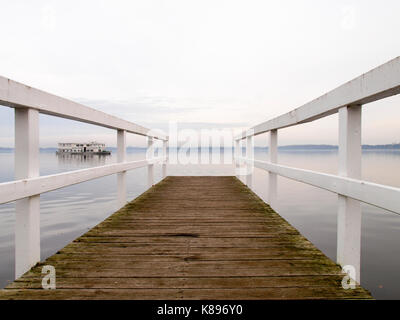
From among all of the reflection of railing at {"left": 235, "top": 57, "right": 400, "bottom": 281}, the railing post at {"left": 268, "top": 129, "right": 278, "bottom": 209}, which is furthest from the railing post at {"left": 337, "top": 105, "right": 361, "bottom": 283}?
the railing post at {"left": 268, "top": 129, "right": 278, "bottom": 209}

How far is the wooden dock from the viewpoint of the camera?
4.80 feet

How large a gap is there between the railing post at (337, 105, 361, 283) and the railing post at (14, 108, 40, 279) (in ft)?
6.88

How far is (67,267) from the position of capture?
178cm

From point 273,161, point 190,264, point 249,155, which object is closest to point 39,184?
point 190,264

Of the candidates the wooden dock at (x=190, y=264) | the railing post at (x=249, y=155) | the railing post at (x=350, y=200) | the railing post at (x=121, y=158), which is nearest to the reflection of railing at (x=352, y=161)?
the railing post at (x=350, y=200)

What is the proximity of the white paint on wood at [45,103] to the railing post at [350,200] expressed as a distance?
2.06 m

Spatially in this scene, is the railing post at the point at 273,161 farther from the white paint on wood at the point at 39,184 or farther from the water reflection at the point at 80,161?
the water reflection at the point at 80,161

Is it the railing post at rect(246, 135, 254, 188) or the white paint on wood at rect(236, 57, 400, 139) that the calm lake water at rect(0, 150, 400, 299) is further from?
the white paint on wood at rect(236, 57, 400, 139)

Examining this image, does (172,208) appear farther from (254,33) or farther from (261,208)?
(254,33)

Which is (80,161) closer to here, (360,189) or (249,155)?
(249,155)

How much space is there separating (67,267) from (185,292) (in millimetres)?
863

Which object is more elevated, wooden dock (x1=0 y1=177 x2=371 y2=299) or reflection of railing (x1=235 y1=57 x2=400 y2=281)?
reflection of railing (x1=235 y1=57 x2=400 y2=281)

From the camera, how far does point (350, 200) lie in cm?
178
